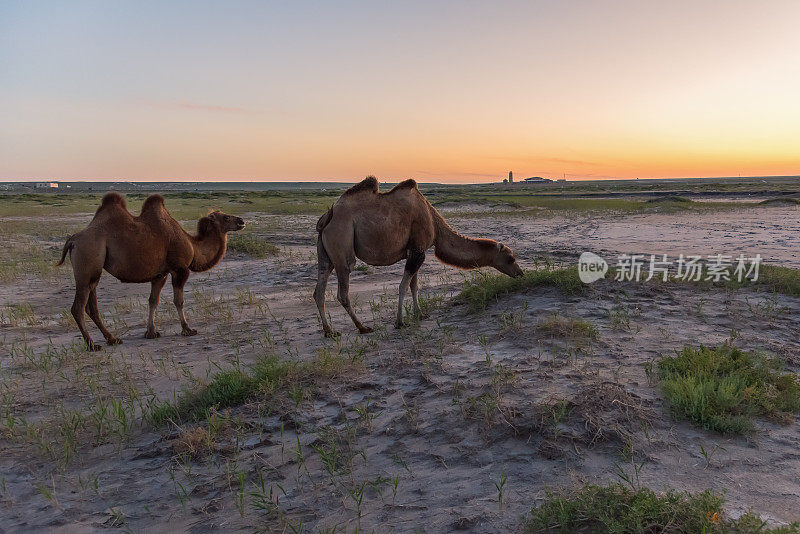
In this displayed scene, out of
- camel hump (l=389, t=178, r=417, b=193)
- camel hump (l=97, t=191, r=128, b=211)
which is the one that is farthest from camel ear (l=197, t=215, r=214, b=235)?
camel hump (l=389, t=178, r=417, b=193)

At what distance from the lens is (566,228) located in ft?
69.4

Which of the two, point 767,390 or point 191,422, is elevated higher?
point 767,390

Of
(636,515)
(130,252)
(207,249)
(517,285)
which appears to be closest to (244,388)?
(130,252)

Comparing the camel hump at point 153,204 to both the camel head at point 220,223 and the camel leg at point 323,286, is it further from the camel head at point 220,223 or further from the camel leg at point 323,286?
the camel leg at point 323,286

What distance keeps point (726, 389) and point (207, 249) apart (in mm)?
7037

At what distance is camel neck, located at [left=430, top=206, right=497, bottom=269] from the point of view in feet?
25.9

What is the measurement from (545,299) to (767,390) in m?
3.41

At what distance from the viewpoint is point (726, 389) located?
12.7 feet

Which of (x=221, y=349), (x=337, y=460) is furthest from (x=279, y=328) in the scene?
(x=337, y=460)

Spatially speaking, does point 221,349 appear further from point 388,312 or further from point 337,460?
point 337,460

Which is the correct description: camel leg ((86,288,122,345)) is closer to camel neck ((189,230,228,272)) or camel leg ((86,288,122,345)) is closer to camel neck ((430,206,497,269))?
camel neck ((189,230,228,272))

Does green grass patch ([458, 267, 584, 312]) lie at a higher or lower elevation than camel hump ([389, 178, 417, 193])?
lower

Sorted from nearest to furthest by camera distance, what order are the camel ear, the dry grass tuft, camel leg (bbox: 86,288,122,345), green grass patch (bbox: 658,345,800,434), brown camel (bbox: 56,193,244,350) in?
1. green grass patch (bbox: 658,345,800,434)
2. the dry grass tuft
3. brown camel (bbox: 56,193,244,350)
4. camel leg (bbox: 86,288,122,345)
5. the camel ear

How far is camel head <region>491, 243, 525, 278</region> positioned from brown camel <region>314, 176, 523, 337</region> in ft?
1.91
